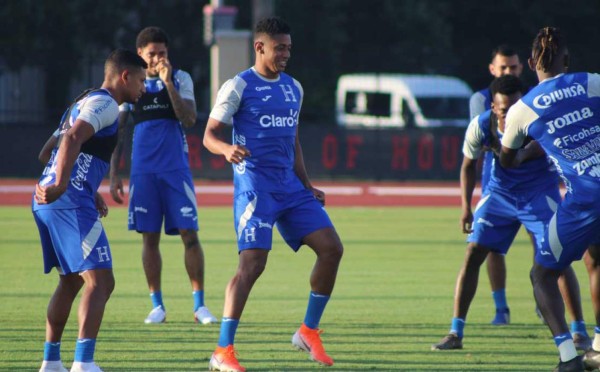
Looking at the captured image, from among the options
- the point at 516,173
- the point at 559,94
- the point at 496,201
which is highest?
the point at 559,94

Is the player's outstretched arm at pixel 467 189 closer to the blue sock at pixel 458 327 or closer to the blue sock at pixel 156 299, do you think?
the blue sock at pixel 458 327

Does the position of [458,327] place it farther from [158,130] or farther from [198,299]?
[158,130]

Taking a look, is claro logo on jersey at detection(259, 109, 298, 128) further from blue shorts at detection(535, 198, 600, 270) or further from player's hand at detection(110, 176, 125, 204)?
player's hand at detection(110, 176, 125, 204)

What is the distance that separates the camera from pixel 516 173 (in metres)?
8.94

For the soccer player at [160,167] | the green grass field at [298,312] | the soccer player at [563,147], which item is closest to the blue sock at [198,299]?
the soccer player at [160,167]

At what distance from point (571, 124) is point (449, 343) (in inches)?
82.5

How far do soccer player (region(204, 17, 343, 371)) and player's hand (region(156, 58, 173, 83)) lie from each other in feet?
6.20

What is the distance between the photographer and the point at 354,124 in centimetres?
2686

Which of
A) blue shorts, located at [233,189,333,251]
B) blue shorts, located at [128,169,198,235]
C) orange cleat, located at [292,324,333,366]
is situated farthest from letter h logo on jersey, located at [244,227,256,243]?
blue shorts, located at [128,169,198,235]

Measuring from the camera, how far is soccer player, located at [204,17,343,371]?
7688 millimetres

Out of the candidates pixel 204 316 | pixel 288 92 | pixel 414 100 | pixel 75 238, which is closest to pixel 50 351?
pixel 75 238

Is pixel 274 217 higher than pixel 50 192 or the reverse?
the reverse

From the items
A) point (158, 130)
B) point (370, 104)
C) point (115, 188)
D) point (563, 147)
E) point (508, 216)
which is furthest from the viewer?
point (370, 104)

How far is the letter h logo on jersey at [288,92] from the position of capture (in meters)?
7.91
